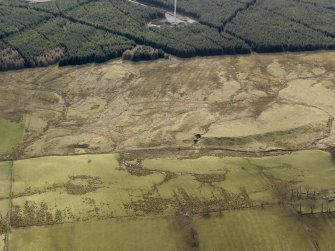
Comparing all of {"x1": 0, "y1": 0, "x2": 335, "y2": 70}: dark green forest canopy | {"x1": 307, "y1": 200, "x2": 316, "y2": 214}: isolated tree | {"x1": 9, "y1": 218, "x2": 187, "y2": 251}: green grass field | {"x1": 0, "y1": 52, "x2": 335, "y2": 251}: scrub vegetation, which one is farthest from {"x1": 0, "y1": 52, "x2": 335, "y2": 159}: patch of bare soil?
{"x1": 307, "y1": 200, "x2": 316, "y2": 214}: isolated tree

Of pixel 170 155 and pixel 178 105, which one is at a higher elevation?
pixel 178 105

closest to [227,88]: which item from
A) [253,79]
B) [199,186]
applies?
[253,79]

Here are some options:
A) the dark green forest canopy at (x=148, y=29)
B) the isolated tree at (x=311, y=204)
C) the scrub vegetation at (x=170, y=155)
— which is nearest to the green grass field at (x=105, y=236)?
the scrub vegetation at (x=170, y=155)

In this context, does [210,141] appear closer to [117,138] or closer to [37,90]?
[117,138]

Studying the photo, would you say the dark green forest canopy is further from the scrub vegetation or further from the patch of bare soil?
the scrub vegetation

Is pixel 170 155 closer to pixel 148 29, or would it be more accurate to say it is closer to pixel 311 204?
pixel 311 204

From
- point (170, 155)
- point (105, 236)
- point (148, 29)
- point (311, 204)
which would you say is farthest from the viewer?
point (148, 29)

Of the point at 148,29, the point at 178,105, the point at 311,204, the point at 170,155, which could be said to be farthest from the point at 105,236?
the point at 148,29

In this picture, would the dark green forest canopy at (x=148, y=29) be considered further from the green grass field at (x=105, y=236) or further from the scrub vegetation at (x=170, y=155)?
the green grass field at (x=105, y=236)
